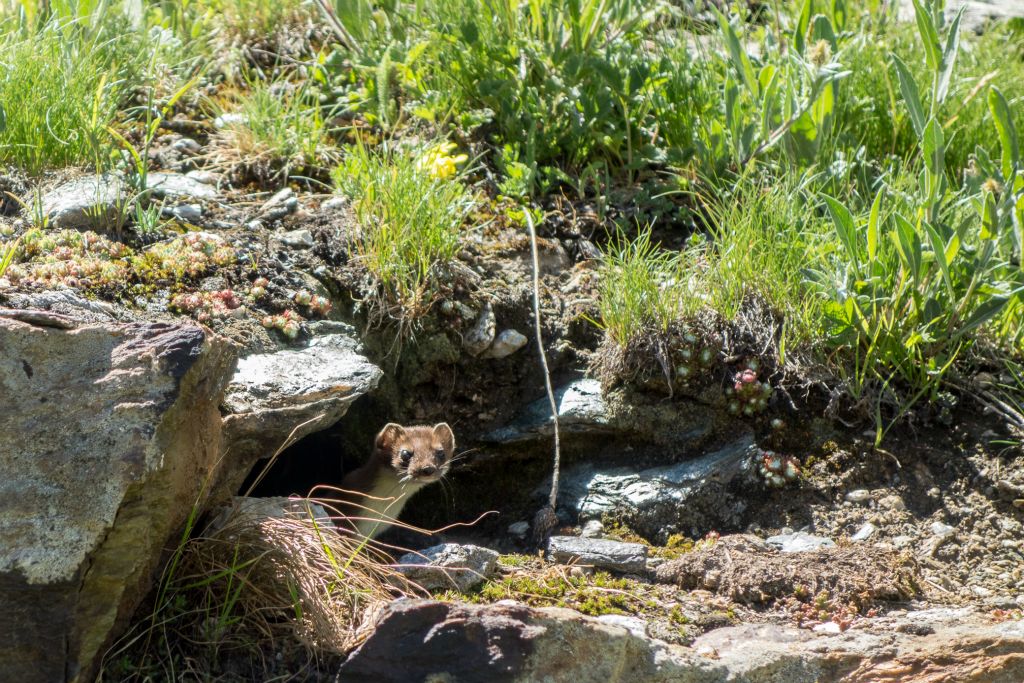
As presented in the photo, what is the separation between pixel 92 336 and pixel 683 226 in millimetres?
3285

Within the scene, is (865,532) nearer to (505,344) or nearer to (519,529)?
(519,529)

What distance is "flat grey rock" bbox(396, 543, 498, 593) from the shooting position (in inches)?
159

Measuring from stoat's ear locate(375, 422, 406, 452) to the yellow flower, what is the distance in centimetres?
124

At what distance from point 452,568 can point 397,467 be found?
3.65 ft

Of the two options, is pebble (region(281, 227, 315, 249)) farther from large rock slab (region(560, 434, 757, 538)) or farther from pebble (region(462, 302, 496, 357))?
large rock slab (region(560, 434, 757, 538))

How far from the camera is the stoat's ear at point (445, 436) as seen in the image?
16.5 ft

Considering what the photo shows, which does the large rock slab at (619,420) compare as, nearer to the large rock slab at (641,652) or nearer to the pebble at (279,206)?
the large rock slab at (641,652)

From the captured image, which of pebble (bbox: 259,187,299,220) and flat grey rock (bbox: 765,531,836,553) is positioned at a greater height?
pebble (bbox: 259,187,299,220)

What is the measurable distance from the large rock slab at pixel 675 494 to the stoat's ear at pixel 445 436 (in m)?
0.58

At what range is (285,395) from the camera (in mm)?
4273

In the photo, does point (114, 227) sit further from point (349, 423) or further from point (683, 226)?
point (683, 226)

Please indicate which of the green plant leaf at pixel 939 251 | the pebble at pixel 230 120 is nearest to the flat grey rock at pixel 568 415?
the green plant leaf at pixel 939 251

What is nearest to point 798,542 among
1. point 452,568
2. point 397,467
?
point 452,568

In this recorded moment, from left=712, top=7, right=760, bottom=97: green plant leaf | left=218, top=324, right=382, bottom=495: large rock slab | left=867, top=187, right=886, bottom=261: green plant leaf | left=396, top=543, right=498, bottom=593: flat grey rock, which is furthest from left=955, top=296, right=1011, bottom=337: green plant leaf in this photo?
left=218, top=324, right=382, bottom=495: large rock slab
